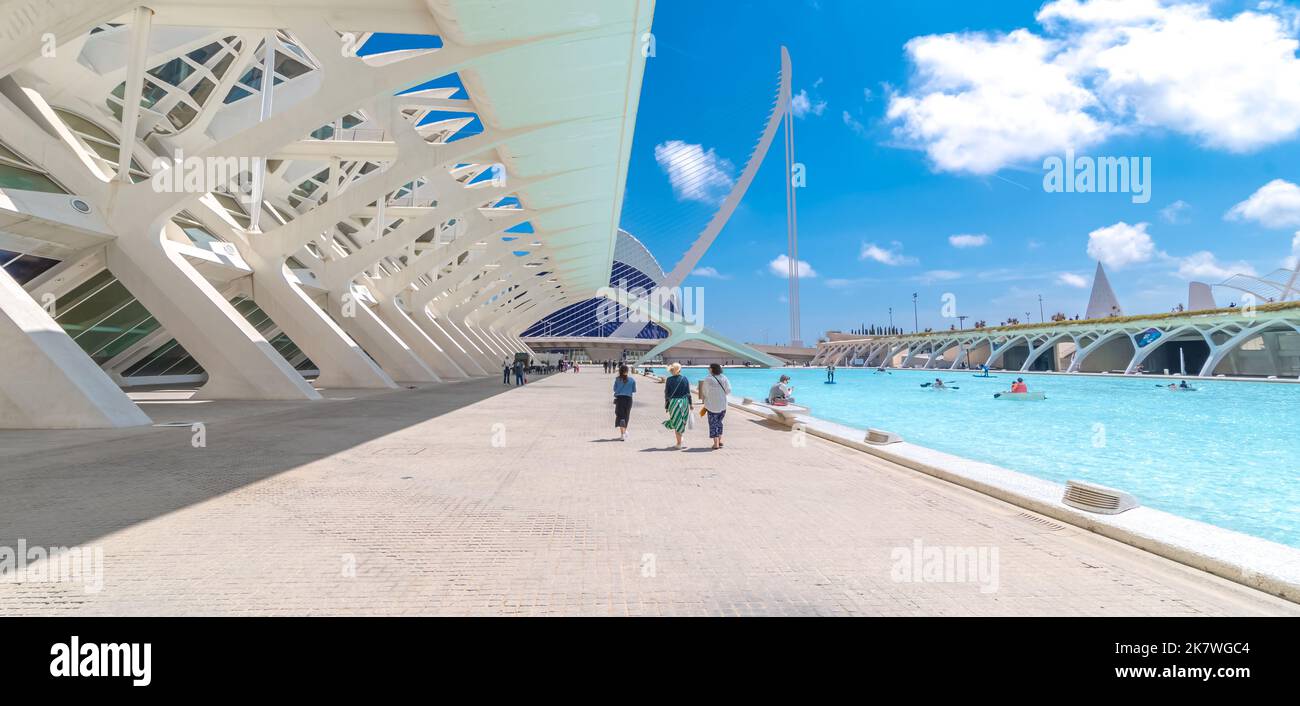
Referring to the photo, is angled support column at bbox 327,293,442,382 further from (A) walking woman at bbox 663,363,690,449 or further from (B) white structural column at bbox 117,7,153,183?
(A) walking woman at bbox 663,363,690,449

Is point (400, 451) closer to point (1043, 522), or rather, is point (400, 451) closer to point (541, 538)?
point (541, 538)

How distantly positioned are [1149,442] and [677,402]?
28.0ft

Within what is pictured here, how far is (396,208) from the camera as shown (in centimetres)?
2141

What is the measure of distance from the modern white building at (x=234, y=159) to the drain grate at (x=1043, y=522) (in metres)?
8.56

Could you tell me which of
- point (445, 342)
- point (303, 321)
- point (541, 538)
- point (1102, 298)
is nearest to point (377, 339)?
point (303, 321)

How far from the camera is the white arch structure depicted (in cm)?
3256

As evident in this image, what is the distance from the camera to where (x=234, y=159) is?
10734 mm

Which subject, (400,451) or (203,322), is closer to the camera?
(400,451)

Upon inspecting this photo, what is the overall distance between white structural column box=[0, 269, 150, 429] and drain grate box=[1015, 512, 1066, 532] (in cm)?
1012

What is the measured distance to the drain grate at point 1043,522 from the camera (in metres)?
4.03

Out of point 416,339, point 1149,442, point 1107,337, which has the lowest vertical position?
point 1149,442

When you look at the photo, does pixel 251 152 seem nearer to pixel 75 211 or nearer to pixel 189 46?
pixel 75 211
